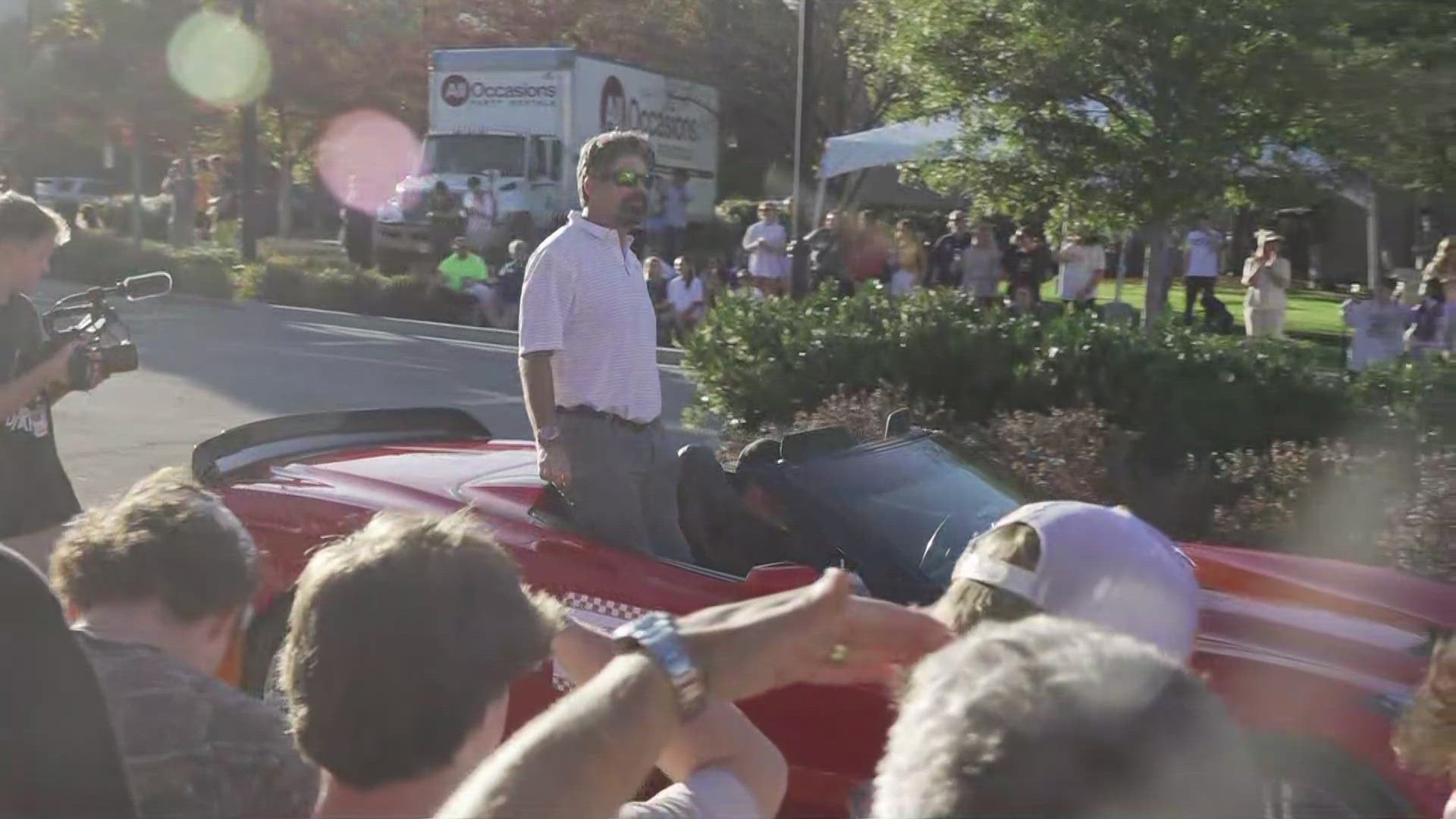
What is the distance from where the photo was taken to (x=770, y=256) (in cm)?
2058

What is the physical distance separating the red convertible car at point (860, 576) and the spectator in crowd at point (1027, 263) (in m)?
15.1

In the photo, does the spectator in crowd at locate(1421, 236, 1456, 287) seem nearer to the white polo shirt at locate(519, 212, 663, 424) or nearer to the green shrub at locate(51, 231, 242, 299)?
the white polo shirt at locate(519, 212, 663, 424)

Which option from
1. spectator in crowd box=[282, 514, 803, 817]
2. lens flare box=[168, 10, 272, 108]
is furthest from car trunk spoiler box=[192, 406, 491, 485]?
lens flare box=[168, 10, 272, 108]

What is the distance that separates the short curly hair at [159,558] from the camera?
8.46 feet

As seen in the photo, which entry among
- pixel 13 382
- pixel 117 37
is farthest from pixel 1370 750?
pixel 117 37

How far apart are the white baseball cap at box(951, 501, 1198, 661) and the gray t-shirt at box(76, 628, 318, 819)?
1.03 meters

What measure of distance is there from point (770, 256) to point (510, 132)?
7.54 meters

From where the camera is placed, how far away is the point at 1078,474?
Answer: 7.61 meters

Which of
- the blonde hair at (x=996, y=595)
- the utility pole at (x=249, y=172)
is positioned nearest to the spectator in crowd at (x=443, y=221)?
the utility pole at (x=249, y=172)

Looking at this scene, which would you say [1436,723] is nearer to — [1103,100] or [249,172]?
[1103,100]

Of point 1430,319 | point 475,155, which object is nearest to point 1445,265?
point 1430,319

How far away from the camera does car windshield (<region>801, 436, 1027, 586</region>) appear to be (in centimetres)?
440

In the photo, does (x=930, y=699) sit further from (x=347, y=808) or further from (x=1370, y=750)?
(x=1370, y=750)

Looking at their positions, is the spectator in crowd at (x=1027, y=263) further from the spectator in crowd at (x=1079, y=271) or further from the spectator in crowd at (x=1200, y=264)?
the spectator in crowd at (x=1200, y=264)
